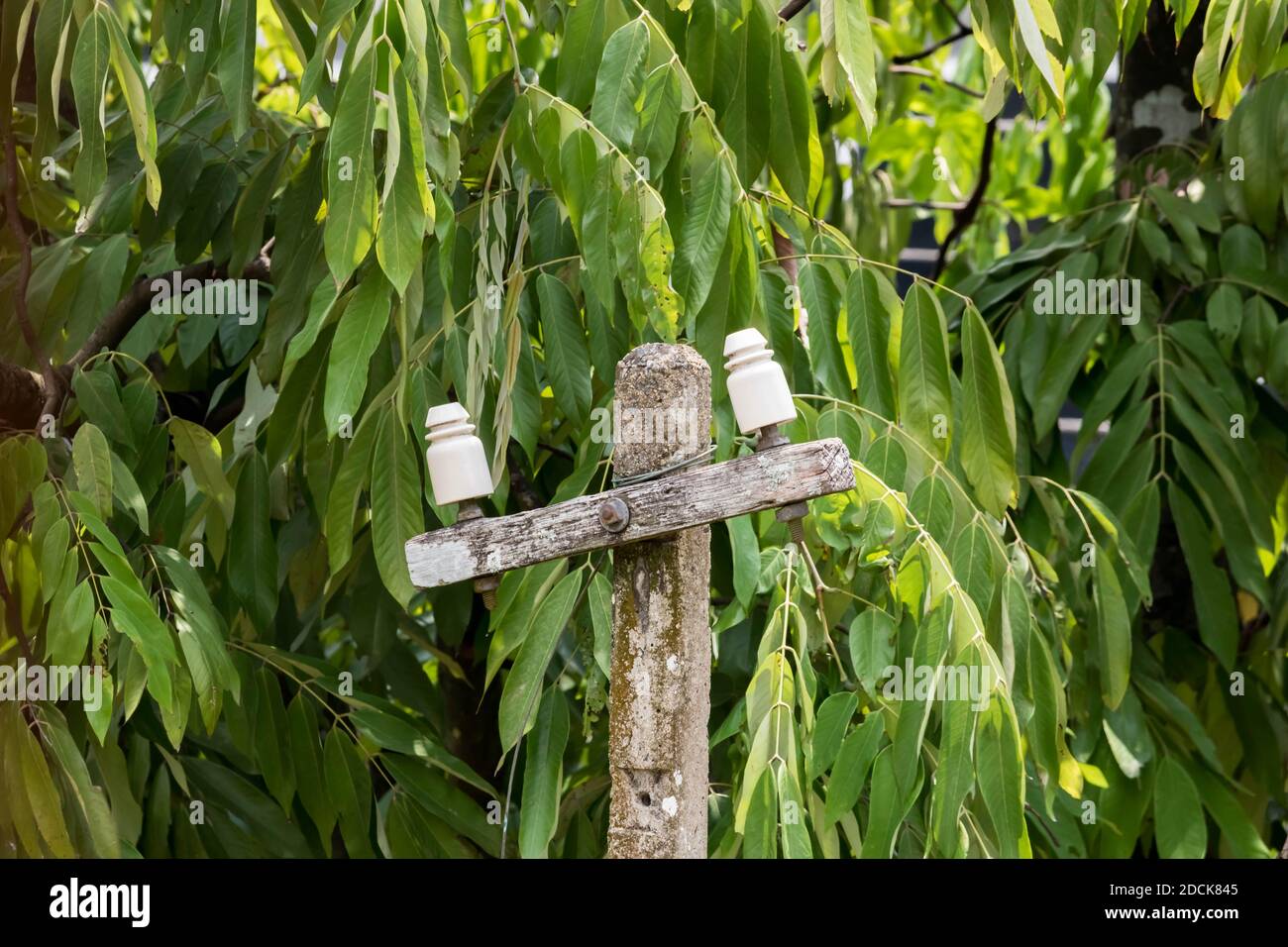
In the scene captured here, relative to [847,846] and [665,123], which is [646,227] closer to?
[665,123]

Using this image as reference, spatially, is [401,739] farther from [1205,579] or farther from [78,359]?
[1205,579]

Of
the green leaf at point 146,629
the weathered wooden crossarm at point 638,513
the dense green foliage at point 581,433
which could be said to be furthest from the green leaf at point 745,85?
the green leaf at point 146,629

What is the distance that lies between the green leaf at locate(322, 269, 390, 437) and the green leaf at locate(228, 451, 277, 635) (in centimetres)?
57

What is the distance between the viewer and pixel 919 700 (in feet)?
4.91

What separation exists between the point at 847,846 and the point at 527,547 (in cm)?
77

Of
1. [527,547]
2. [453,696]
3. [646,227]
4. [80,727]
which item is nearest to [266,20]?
[453,696]

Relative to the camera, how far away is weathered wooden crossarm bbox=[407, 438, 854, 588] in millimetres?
1189

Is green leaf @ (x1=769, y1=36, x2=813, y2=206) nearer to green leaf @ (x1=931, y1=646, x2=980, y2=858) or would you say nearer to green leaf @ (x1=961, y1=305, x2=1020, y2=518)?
green leaf @ (x1=961, y1=305, x2=1020, y2=518)

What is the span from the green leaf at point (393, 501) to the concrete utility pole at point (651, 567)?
0.27m

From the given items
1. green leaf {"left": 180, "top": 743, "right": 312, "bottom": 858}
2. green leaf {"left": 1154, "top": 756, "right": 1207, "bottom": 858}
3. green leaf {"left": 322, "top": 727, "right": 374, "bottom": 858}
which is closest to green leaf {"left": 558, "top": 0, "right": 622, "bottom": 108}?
green leaf {"left": 322, "top": 727, "right": 374, "bottom": 858}

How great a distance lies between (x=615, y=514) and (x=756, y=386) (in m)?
0.16

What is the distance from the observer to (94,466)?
5.63 feet

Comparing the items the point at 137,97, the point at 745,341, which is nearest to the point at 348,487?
the point at 137,97

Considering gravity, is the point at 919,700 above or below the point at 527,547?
below
